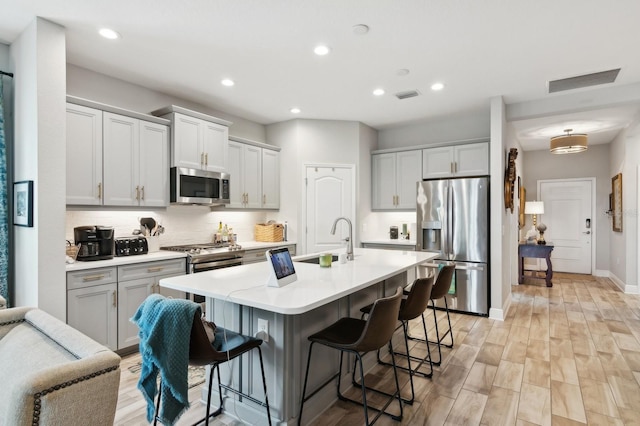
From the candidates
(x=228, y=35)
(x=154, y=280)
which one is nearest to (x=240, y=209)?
(x=154, y=280)

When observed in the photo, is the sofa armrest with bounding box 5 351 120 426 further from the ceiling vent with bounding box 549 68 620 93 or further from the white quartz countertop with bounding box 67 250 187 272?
the ceiling vent with bounding box 549 68 620 93

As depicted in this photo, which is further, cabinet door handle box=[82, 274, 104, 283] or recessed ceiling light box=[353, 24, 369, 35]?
cabinet door handle box=[82, 274, 104, 283]

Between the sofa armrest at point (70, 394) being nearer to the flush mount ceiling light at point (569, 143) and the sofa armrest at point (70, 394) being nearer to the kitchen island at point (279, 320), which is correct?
the kitchen island at point (279, 320)

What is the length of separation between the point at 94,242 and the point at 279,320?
2.19 m

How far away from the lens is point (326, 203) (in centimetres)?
538

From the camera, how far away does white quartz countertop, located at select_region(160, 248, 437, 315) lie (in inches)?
69.6

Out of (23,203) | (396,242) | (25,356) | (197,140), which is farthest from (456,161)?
(25,356)

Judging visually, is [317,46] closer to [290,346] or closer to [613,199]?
[290,346]

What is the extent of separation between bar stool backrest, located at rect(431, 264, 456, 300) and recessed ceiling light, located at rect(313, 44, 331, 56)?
2178mm

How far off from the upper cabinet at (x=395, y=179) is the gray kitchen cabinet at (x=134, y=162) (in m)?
3.20

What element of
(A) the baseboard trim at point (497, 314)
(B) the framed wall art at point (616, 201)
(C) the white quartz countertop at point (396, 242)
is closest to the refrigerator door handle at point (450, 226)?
(C) the white quartz countertop at point (396, 242)

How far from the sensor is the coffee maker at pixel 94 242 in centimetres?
314

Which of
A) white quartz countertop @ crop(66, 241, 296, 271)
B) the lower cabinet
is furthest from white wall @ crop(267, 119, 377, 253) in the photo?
the lower cabinet

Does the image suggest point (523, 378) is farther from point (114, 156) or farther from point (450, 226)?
point (114, 156)
